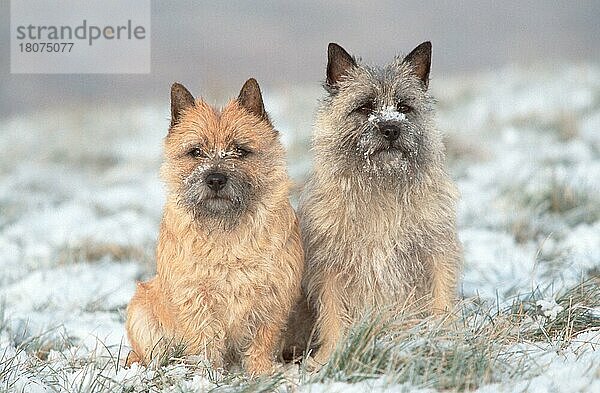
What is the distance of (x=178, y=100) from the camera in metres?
4.57

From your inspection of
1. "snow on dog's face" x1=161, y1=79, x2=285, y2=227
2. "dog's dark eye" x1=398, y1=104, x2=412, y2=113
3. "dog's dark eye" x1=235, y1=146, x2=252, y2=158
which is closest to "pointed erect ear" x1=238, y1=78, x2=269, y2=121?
"snow on dog's face" x1=161, y1=79, x2=285, y2=227

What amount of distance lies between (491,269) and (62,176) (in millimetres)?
6990

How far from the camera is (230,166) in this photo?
4.30 metres

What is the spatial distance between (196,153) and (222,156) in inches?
6.6

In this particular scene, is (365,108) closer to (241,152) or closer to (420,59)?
(420,59)

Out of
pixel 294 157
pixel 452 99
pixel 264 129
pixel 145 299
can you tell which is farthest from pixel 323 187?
pixel 452 99

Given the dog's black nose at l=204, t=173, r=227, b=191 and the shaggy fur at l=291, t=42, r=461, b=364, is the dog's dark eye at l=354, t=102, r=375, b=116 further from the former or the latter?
the dog's black nose at l=204, t=173, r=227, b=191

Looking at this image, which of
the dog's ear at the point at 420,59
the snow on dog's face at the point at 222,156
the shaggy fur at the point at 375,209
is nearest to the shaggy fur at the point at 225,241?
the snow on dog's face at the point at 222,156

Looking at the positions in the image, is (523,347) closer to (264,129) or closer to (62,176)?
(264,129)

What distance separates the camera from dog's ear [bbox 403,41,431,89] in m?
4.80

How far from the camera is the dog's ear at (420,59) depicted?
4.80 metres

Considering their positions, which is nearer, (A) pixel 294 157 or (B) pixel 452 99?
(A) pixel 294 157

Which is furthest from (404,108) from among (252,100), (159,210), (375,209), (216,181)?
(159,210)

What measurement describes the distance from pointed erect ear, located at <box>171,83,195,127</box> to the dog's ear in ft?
4.27
